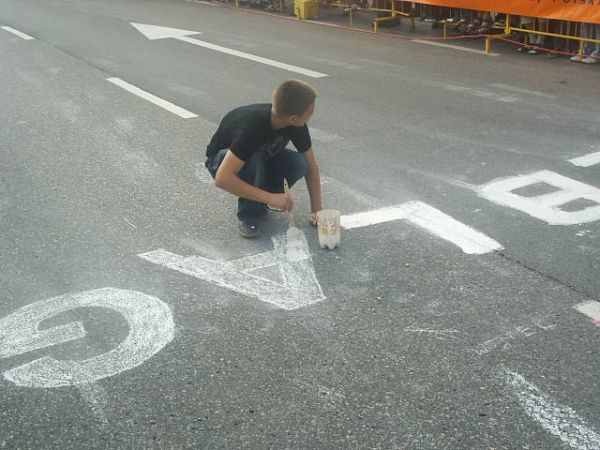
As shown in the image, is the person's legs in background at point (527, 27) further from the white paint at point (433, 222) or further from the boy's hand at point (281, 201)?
the boy's hand at point (281, 201)

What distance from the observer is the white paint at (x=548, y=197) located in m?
5.27

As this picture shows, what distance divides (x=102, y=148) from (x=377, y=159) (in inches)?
113

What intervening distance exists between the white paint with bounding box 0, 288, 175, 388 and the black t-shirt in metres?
1.17

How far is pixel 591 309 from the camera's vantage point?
402cm

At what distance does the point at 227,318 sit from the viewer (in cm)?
415

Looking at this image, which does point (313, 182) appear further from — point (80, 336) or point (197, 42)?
point (197, 42)

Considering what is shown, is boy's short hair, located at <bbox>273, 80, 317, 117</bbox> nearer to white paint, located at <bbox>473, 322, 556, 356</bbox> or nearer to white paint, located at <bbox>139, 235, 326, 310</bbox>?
white paint, located at <bbox>139, 235, 326, 310</bbox>

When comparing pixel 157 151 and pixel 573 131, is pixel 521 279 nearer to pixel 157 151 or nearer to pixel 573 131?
pixel 573 131

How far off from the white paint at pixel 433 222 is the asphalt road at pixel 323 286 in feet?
0.07

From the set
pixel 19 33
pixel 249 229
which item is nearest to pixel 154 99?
pixel 249 229

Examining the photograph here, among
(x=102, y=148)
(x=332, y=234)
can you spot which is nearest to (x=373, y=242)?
(x=332, y=234)

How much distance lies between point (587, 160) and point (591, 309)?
108 inches

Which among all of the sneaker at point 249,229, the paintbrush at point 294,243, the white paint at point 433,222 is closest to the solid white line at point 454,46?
the white paint at point 433,222

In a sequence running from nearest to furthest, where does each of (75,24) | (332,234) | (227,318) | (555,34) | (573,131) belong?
(227,318)
(332,234)
(573,131)
(555,34)
(75,24)
